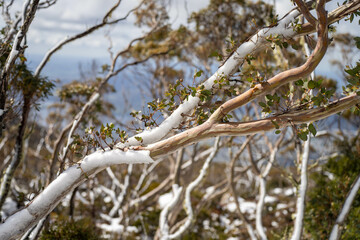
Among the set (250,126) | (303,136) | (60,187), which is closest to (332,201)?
(303,136)

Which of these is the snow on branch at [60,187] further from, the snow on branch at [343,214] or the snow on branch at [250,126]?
the snow on branch at [343,214]

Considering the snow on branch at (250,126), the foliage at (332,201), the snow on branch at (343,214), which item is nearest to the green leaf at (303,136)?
the snow on branch at (250,126)

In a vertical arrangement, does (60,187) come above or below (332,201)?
above

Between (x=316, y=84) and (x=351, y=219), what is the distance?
3.64 m

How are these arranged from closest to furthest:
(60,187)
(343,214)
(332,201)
Answer: (60,187), (343,214), (332,201)

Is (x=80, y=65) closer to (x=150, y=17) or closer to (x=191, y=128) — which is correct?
(x=150, y=17)

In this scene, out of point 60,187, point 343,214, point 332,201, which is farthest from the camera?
point 332,201

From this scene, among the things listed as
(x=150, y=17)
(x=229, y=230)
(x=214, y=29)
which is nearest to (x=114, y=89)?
(x=150, y=17)

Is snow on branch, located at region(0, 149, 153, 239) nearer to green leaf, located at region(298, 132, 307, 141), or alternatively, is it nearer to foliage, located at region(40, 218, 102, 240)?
green leaf, located at region(298, 132, 307, 141)

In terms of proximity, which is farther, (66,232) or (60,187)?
(66,232)

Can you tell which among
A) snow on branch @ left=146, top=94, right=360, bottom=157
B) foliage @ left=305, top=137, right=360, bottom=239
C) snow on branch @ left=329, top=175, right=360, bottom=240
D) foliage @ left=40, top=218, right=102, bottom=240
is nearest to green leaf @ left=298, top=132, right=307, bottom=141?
snow on branch @ left=146, top=94, right=360, bottom=157

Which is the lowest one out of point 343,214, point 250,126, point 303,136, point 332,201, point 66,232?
point 332,201

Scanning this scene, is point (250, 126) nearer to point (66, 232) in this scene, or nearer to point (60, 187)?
point (60, 187)

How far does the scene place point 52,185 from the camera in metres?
2.19
